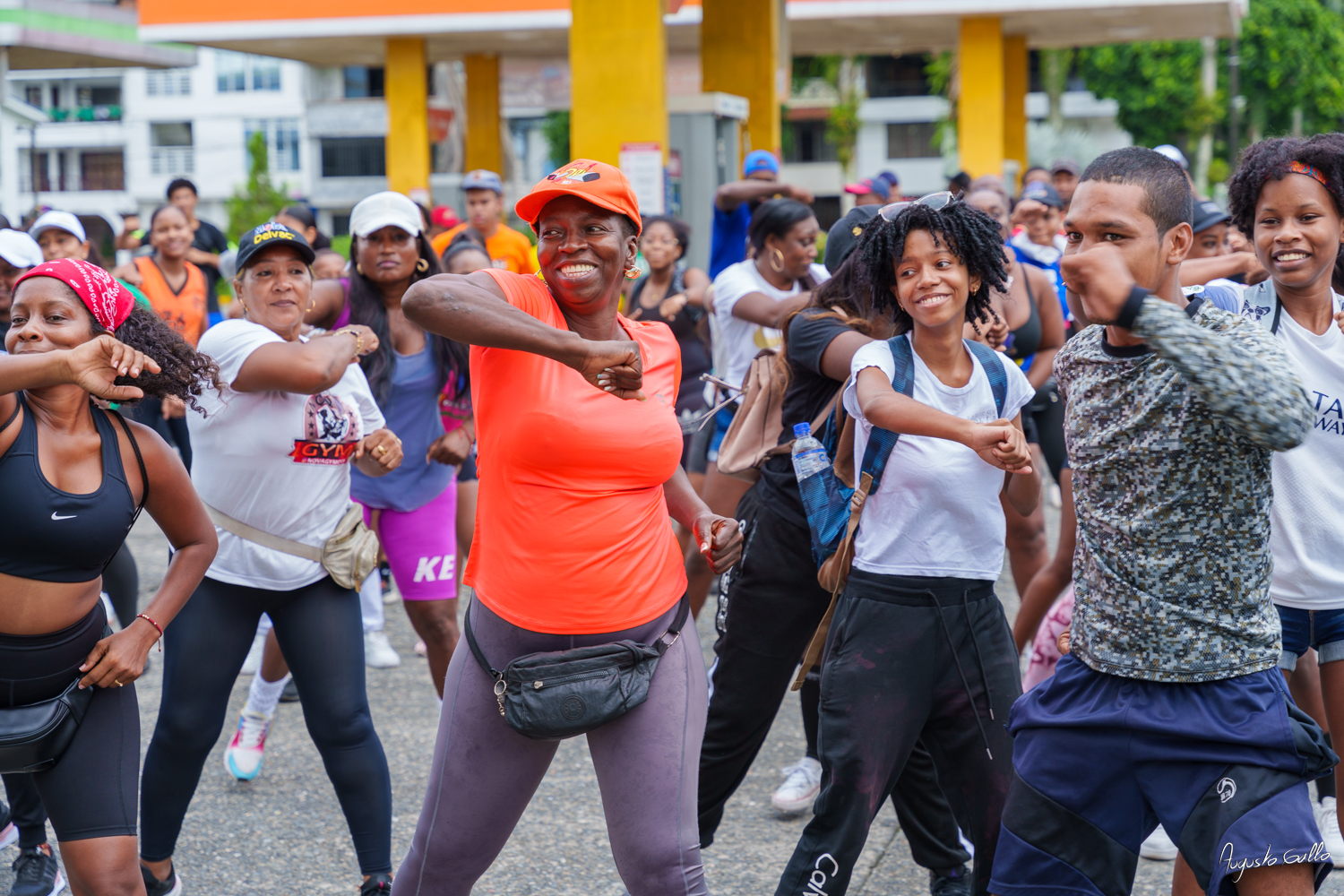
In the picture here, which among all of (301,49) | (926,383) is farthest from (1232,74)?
(926,383)

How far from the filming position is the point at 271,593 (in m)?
3.99

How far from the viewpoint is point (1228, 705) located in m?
2.57

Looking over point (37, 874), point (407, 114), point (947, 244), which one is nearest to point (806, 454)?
point (947, 244)

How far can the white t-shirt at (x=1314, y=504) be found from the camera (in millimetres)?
3443

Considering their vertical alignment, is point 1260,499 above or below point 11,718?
above

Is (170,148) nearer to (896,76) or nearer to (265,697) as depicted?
(896,76)

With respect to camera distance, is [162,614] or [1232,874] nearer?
[1232,874]

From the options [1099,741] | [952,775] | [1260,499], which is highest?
[1260,499]

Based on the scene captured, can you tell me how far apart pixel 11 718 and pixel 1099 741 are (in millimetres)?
2363

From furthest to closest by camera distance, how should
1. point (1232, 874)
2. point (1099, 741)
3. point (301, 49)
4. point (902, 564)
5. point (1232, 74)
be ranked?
1. point (1232, 74)
2. point (301, 49)
3. point (902, 564)
4. point (1099, 741)
5. point (1232, 874)

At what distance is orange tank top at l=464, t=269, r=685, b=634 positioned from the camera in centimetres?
287

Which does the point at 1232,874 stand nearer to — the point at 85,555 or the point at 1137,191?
the point at 1137,191

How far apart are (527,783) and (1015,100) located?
25409 mm

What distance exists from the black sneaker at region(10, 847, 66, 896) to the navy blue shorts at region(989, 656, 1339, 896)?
2.91 m
